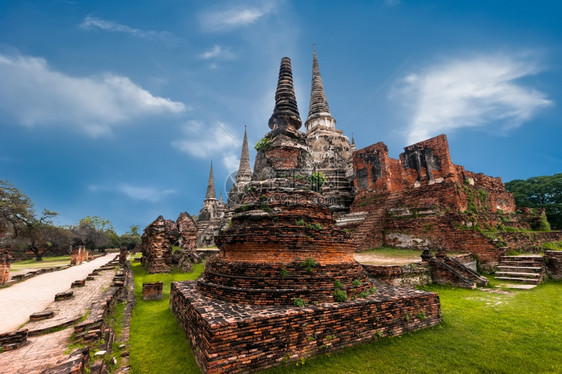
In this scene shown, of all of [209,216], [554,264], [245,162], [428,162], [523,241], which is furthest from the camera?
[209,216]

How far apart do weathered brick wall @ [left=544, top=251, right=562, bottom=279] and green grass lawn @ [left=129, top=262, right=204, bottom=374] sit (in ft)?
42.7

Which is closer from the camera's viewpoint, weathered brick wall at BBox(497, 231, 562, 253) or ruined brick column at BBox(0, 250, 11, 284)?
weathered brick wall at BBox(497, 231, 562, 253)

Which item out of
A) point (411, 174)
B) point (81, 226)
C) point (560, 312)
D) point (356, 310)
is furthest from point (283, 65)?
point (81, 226)

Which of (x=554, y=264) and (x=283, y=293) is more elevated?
(x=283, y=293)

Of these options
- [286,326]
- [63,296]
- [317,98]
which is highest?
[317,98]

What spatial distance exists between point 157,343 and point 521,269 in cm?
1256

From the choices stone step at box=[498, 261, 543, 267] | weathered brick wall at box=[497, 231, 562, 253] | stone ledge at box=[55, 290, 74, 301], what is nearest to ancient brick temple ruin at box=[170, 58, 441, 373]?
stone ledge at box=[55, 290, 74, 301]

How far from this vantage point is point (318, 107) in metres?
25.7

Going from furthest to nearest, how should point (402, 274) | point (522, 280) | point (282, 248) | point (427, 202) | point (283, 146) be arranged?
point (427, 202) < point (522, 280) < point (402, 274) < point (283, 146) < point (282, 248)

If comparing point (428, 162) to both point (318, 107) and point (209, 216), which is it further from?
point (209, 216)

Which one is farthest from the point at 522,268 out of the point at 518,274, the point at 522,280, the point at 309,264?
the point at 309,264

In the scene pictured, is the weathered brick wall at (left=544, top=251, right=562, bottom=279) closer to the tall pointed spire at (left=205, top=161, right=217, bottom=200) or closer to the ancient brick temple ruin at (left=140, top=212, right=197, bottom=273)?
the ancient brick temple ruin at (left=140, top=212, right=197, bottom=273)

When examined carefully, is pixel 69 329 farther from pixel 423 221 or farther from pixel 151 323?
pixel 423 221

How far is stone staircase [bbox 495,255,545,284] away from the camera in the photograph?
9664 millimetres
